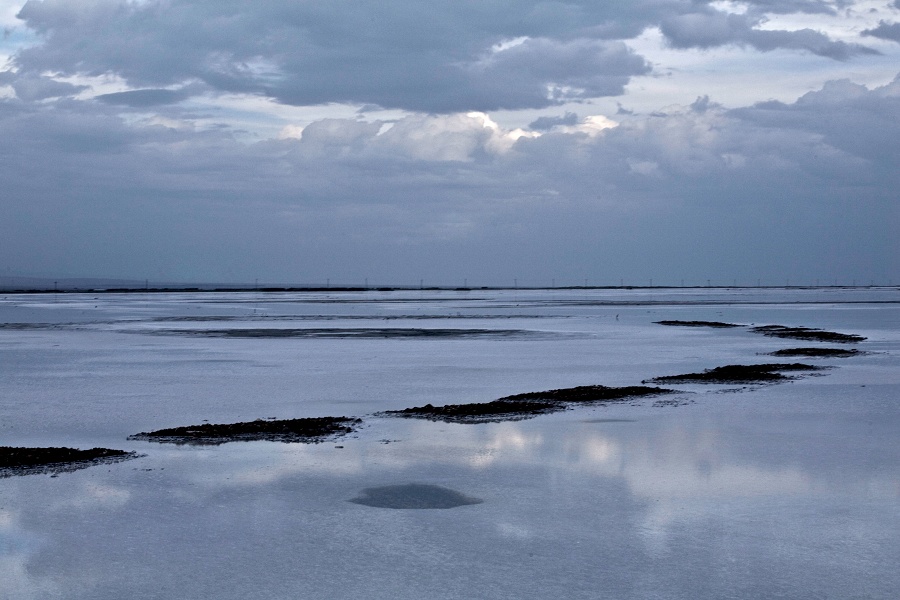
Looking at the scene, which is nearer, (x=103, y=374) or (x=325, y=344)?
(x=103, y=374)

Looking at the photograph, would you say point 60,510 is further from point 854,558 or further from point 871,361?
point 871,361

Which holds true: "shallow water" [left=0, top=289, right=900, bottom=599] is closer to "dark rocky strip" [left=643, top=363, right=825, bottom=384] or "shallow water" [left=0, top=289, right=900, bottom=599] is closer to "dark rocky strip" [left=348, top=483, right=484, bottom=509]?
"dark rocky strip" [left=348, top=483, right=484, bottom=509]

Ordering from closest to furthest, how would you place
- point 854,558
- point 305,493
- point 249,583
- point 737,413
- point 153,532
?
point 249,583
point 854,558
point 153,532
point 305,493
point 737,413

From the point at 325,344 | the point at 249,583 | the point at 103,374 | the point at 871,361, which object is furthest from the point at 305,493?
the point at 325,344

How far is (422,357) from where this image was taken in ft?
104

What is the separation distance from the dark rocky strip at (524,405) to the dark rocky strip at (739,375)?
2.59 m

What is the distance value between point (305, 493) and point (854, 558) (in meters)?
6.26

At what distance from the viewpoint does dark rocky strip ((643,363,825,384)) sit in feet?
78.4

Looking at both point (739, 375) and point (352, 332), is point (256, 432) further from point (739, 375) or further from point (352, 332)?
point (352, 332)

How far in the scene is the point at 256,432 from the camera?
51.4 feet

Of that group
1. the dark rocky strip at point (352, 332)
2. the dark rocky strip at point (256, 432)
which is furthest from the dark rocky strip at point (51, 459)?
the dark rocky strip at point (352, 332)

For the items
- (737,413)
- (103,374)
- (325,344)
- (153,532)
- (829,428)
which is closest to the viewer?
(153,532)

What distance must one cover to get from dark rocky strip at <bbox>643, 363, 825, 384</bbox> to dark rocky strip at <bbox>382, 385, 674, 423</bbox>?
8.49 feet

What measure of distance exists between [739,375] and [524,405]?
28.9 ft
